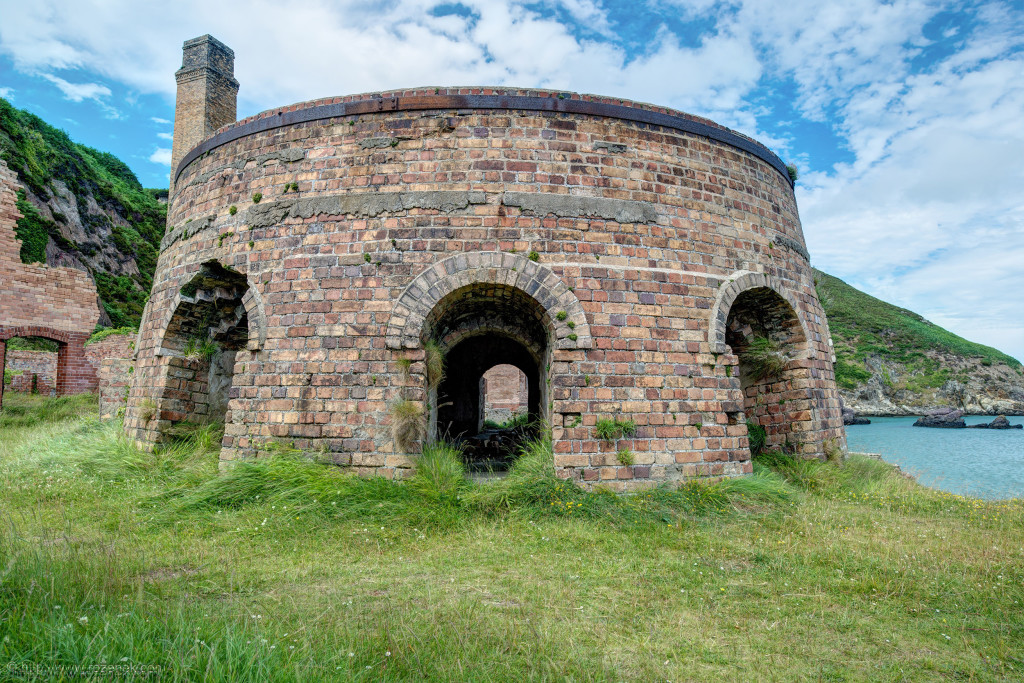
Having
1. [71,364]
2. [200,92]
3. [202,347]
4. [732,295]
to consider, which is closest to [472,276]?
[732,295]

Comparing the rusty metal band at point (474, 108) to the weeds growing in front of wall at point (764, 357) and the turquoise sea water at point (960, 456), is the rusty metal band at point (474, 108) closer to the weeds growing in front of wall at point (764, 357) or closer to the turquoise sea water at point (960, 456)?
the weeds growing in front of wall at point (764, 357)

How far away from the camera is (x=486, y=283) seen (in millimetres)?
6477

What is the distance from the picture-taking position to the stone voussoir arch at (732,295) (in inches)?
267

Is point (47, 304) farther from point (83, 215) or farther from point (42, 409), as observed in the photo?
point (83, 215)

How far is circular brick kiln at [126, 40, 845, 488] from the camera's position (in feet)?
20.6

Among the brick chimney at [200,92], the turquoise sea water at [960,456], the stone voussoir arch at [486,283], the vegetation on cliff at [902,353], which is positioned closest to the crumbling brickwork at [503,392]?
the turquoise sea water at [960,456]

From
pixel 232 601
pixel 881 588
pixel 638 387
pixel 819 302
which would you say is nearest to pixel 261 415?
pixel 232 601

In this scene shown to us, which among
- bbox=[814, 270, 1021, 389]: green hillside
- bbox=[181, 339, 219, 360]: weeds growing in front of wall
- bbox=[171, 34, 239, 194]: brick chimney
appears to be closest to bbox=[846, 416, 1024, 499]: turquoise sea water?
bbox=[181, 339, 219, 360]: weeds growing in front of wall

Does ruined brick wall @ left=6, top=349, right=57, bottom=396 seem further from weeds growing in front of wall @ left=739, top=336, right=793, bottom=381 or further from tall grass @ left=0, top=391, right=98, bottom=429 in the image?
weeds growing in front of wall @ left=739, top=336, right=793, bottom=381

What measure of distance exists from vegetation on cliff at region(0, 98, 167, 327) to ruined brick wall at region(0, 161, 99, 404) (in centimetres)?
37

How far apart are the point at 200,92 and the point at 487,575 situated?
13415 millimetres

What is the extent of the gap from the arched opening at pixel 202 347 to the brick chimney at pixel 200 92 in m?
6.71

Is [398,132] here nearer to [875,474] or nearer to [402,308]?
[402,308]

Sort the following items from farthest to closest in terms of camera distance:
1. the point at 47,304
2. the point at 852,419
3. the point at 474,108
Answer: the point at 852,419
the point at 47,304
the point at 474,108
